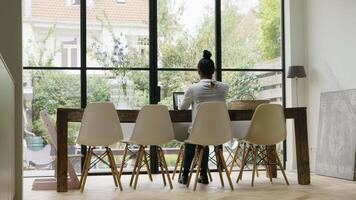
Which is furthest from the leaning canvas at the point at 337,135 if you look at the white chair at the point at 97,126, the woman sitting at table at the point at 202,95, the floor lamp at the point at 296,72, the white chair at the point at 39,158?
the white chair at the point at 39,158

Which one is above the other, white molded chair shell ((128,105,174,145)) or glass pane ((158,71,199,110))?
glass pane ((158,71,199,110))

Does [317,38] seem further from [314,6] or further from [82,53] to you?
[82,53]

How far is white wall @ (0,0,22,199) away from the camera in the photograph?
150 inches

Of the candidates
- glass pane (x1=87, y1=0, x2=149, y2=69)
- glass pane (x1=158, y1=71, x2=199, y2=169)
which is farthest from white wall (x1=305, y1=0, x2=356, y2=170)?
glass pane (x1=87, y1=0, x2=149, y2=69)

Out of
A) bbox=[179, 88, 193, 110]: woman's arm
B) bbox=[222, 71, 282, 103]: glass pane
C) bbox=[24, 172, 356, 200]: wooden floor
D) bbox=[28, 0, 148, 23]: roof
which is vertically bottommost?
bbox=[24, 172, 356, 200]: wooden floor

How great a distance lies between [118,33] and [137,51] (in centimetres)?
37

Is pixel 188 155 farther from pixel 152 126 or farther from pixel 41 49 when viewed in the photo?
pixel 41 49

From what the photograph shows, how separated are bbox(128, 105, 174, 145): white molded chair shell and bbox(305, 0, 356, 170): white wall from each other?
2.44 metres

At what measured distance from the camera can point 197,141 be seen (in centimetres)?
481

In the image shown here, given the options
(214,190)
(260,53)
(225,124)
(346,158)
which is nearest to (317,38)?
(260,53)

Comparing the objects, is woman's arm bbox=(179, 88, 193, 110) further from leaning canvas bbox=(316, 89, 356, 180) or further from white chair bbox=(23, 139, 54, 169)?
white chair bbox=(23, 139, 54, 169)

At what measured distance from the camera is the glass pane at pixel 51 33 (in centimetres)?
648

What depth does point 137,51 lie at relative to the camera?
6.77 meters

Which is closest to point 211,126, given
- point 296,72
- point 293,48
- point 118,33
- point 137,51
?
point 296,72
